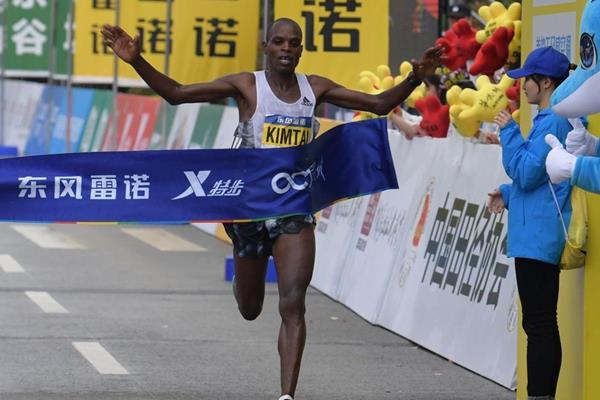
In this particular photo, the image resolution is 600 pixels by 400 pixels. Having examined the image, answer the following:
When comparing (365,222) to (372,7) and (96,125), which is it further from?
(96,125)

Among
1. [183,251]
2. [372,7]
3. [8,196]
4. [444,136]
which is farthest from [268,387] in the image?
[183,251]

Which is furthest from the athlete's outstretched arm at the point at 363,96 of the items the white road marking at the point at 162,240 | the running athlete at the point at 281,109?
the white road marking at the point at 162,240

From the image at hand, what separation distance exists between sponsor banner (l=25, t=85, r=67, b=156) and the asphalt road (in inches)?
512

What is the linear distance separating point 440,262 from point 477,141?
865 mm

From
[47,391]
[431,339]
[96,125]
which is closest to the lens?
[47,391]

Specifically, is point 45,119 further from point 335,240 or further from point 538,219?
point 538,219

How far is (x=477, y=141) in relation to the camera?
11.0 meters

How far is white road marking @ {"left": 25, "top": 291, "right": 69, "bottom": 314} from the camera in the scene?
12.4m

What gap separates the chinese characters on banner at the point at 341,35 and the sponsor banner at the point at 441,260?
3.77 ft

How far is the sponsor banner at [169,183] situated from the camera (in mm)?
8516

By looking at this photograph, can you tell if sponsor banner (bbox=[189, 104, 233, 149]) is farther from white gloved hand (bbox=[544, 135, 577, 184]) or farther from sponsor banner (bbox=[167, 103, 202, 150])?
white gloved hand (bbox=[544, 135, 577, 184])

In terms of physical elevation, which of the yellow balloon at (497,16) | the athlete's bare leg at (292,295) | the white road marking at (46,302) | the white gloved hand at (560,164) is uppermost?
the yellow balloon at (497,16)

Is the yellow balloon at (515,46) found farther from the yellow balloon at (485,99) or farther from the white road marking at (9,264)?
the white road marking at (9,264)

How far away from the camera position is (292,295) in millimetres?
8219
